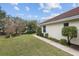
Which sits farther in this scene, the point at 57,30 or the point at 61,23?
the point at 57,30

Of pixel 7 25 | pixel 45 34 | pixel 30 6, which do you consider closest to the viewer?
pixel 7 25

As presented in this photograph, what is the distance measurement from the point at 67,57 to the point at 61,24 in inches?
255

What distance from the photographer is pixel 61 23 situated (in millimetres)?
14180

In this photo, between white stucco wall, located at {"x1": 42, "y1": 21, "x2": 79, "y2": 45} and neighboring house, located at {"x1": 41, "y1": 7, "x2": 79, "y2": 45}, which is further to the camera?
white stucco wall, located at {"x1": 42, "y1": 21, "x2": 79, "y2": 45}

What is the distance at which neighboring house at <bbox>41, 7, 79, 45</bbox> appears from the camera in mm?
11425

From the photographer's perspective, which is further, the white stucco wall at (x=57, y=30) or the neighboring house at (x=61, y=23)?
the white stucco wall at (x=57, y=30)

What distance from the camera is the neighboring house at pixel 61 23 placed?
37.5 feet

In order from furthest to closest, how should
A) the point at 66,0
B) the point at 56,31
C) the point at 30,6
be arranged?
1. the point at 56,31
2. the point at 30,6
3. the point at 66,0

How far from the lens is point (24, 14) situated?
1390 centimetres

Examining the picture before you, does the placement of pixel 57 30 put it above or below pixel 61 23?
below

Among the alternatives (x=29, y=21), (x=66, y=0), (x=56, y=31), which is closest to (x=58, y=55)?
(x=66, y=0)

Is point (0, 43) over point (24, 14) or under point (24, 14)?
under

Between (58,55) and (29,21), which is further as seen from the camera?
(29,21)

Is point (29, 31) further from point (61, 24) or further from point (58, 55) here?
point (58, 55)
